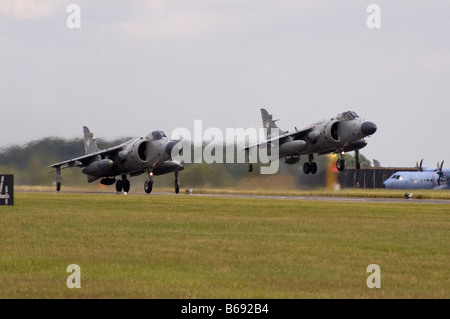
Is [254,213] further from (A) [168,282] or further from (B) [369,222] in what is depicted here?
(A) [168,282]

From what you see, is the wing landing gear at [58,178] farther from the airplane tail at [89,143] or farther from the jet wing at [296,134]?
the jet wing at [296,134]

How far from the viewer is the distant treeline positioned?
61156mm

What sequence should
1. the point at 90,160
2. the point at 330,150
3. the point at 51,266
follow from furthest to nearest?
the point at 90,160, the point at 330,150, the point at 51,266

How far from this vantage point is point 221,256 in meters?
18.9

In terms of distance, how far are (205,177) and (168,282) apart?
152 feet

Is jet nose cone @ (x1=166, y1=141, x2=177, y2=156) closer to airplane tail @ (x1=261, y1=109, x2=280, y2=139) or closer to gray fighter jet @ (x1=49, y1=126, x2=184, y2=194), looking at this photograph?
gray fighter jet @ (x1=49, y1=126, x2=184, y2=194)

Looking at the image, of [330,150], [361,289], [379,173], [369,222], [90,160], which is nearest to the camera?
[361,289]

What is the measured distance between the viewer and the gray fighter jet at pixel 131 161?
5488 cm

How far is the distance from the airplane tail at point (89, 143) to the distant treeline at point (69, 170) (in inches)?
20.0

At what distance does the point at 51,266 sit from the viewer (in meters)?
17.1

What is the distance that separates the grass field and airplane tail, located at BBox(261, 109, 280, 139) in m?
26.0

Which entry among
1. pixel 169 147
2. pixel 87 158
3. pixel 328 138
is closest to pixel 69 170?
pixel 87 158

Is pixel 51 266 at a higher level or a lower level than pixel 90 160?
lower
